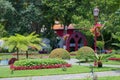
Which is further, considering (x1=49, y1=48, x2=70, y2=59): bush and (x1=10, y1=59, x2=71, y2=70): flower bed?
(x1=49, y1=48, x2=70, y2=59): bush

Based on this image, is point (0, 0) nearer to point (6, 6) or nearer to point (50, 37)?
point (6, 6)

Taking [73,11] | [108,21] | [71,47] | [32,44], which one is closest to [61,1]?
[73,11]

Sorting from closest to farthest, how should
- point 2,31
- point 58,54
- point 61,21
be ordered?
point 58,54
point 2,31
point 61,21

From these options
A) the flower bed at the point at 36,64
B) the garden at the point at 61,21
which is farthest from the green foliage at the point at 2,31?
the flower bed at the point at 36,64

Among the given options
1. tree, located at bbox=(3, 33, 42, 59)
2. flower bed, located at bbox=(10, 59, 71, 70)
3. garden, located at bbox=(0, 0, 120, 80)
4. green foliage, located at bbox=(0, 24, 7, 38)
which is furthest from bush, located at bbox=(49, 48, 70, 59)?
green foliage, located at bbox=(0, 24, 7, 38)

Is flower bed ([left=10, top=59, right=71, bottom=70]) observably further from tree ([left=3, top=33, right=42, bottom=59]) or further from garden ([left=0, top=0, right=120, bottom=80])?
garden ([left=0, top=0, right=120, bottom=80])

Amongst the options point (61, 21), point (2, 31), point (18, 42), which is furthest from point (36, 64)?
point (61, 21)

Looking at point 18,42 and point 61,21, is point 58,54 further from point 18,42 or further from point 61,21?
point 61,21

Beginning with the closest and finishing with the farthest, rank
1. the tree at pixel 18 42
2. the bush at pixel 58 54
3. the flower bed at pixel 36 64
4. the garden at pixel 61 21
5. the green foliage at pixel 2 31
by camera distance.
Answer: the flower bed at pixel 36 64, the tree at pixel 18 42, the bush at pixel 58 54, the garden at pixel 61 21, the green foliage at pixel 2 31

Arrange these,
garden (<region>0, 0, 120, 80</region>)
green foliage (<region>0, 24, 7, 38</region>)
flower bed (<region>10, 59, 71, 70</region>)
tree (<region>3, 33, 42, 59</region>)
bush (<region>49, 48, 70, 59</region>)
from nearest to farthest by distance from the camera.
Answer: flower bed (<region>10, 59, 71, 70</region>)
tree (<region>3, 33, 42, 59</region>)
bush (<region>49, 48, 70, 59</region>)
garden (<region>0, 0, 120, 80</region>)
green foliage (<region>0, 24, 7, 38</region>)

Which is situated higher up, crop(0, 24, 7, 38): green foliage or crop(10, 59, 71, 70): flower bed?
crop(0, 24, 7, 38): green foliage

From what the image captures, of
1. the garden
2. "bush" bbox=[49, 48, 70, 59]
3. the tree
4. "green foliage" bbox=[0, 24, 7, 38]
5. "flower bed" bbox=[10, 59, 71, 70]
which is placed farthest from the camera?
"green foliage" bbox=[0, 24, 7, 38]

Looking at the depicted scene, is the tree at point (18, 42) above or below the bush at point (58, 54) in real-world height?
above

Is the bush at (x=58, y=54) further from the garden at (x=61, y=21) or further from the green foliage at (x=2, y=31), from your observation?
the green foliage at (x=2, y=31)
